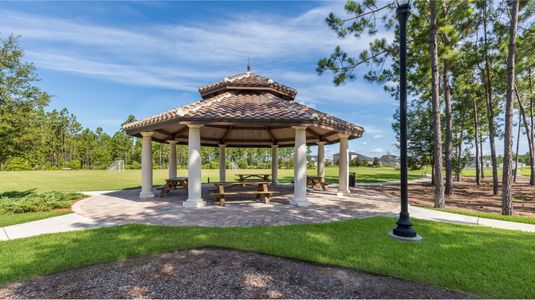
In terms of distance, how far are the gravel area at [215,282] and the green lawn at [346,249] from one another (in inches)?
10.0

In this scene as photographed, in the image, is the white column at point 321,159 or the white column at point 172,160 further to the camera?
the white column at point 321,159

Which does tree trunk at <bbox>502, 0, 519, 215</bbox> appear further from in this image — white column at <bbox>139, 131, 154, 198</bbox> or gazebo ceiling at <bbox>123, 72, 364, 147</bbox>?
white column at <bbox>139, 131, 154, 198</bbox>

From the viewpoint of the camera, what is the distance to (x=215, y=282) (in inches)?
142

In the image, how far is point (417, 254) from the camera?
4516 millimetres

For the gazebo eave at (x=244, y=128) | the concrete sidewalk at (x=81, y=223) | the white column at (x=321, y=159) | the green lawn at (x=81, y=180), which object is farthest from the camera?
the green lawn at (x=81, y=180)

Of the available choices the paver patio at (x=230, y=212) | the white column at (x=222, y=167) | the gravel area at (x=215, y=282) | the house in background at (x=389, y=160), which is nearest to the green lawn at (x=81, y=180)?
the white column at (x=222, y=167)

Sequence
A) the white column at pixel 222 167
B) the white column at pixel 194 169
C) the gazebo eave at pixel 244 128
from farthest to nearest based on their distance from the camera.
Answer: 1. the white column at pixel 222 167
2. the white column at pixel 194 169
3. the gazebo eave at pixel 244 128

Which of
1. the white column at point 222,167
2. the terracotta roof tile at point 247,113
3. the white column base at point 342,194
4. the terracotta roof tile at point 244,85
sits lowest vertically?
the white column base at point 342,194

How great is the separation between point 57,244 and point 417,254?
22.9 feet

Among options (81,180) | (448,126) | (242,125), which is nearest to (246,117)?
(242,125)

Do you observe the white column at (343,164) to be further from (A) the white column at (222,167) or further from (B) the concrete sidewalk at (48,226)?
(B) the concrete sidewalk at (48,226)

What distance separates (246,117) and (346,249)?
550 centimetres

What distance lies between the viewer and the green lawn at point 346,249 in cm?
374

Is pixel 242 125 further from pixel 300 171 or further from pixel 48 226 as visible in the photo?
pixel 48 226
